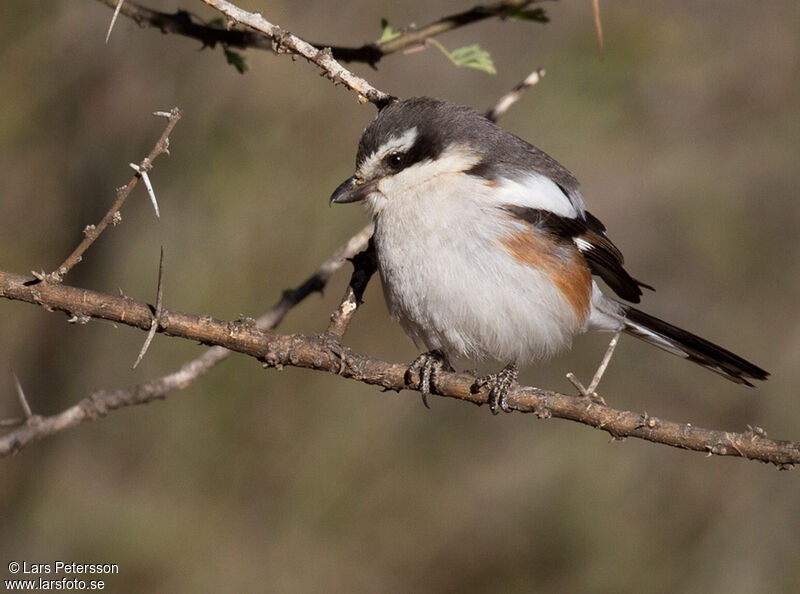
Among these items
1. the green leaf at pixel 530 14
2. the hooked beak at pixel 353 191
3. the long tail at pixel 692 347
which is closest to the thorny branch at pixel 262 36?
the green leaf at pixel 530 14

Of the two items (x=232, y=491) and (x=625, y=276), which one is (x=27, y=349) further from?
(x=625, y=276)

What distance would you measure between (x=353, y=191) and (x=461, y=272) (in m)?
0.69

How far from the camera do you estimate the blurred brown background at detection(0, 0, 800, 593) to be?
565 centimetres

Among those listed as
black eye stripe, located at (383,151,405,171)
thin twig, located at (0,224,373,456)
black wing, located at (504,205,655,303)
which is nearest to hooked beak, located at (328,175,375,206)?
black eye stripe, located at (383,151,405,171)

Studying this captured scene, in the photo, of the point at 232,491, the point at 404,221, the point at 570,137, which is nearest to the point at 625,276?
the point at 404,221

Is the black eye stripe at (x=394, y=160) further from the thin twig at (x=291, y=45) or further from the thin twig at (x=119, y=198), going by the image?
the thin twig at (x=119, y=198)

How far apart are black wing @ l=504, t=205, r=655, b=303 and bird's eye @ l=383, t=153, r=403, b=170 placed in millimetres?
617

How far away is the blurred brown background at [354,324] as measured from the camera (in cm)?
565

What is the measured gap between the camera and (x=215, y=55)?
229 inches

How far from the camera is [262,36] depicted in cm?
364

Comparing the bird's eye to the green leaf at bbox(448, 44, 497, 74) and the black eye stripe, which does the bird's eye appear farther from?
the green leaf at bbox(448, 44, 497, 74)

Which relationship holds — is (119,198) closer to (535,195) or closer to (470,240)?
(470,240)

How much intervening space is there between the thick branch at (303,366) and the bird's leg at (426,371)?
0.27m

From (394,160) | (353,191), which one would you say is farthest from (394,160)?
(353,191)
